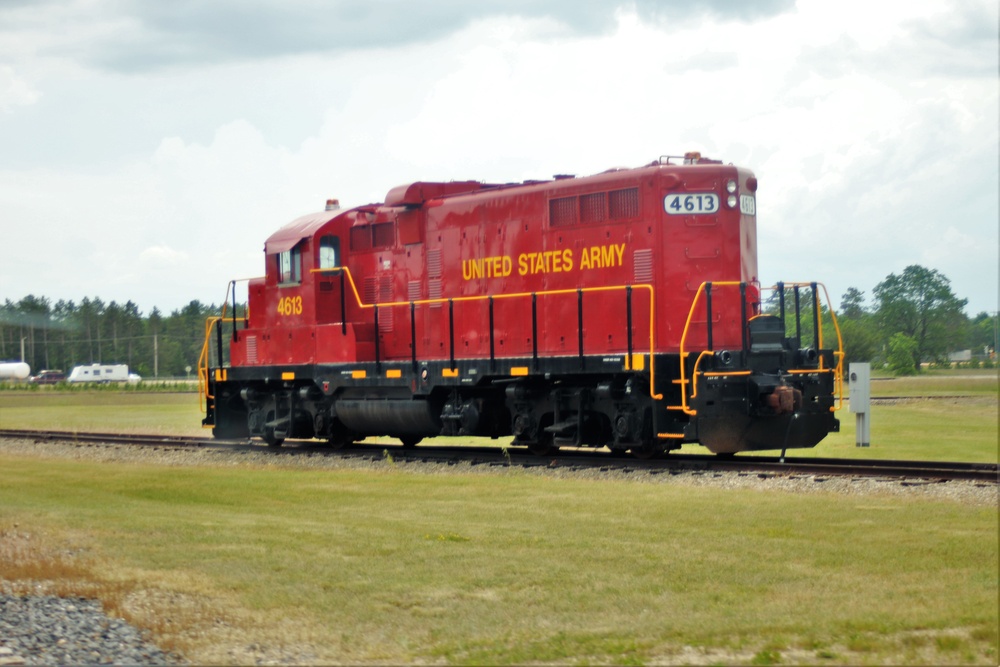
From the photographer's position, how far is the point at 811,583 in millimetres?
7637

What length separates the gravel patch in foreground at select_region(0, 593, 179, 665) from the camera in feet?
20.6

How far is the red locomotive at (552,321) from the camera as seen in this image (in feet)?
47.9

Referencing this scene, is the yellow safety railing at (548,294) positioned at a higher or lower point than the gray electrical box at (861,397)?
higher

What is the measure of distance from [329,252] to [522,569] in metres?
11.9

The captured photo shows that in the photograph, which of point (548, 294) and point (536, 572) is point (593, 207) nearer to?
point (548, 294)

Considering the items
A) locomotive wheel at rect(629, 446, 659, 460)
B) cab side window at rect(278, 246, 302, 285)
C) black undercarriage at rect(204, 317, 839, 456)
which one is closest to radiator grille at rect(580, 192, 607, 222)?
black undercarriage at rect(204, 317, 839, 456)

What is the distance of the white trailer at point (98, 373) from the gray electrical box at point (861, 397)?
83865 millimetres

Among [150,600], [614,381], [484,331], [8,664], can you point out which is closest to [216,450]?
[484,331]

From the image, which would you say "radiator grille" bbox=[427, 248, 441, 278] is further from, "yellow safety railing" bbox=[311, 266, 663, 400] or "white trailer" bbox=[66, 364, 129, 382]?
"white trailer" bbox=[66, 364, 129, 382]

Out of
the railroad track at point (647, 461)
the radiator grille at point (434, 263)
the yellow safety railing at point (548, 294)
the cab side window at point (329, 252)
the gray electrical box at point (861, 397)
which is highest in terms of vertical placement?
the cab side window at point (329, 252)

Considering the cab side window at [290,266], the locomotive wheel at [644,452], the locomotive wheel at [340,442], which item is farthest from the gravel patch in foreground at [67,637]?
the cab side window at [290,266]

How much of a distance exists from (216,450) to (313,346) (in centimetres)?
263

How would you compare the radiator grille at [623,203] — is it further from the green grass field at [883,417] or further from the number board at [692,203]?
the green grass field at [883,417]

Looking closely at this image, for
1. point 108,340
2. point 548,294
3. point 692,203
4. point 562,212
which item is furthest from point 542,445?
point 108,340
